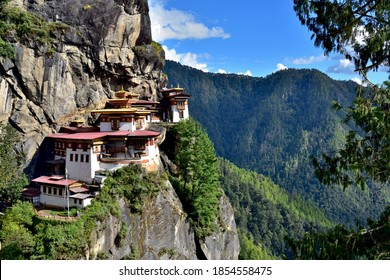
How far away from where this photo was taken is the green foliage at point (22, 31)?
32.9m

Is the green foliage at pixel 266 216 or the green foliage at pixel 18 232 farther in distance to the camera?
the green foliage at pixel 266 216

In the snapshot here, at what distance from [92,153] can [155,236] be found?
31.3 ft

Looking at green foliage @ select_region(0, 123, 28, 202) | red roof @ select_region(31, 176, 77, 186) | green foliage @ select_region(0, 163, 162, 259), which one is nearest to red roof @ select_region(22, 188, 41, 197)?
green foliage @ select_region(0, 123, 28, 202)

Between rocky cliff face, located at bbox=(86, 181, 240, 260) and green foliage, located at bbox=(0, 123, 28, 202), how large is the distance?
9.71 metres

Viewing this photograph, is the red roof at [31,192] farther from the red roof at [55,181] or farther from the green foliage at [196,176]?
the green foliage at [196,176]

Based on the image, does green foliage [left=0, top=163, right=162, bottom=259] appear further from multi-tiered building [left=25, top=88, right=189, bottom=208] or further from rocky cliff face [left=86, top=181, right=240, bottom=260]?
multi-tiered building [left=25, top=88, right=189, bottom=208]

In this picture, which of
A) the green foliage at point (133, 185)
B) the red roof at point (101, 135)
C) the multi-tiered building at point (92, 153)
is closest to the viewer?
the multi-tiered building at point (92, 153)

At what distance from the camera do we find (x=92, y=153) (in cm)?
3061

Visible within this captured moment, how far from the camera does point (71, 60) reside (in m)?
38.3

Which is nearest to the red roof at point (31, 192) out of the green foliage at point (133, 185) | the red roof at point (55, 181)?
the red roof at point (55, 181)

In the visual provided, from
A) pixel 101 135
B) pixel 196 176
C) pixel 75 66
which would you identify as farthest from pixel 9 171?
pixel 196 176

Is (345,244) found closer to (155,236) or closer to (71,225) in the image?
(71,225)

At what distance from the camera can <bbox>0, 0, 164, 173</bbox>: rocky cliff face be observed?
34188mm

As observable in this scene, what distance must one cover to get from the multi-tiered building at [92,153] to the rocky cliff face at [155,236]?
3357 mm
